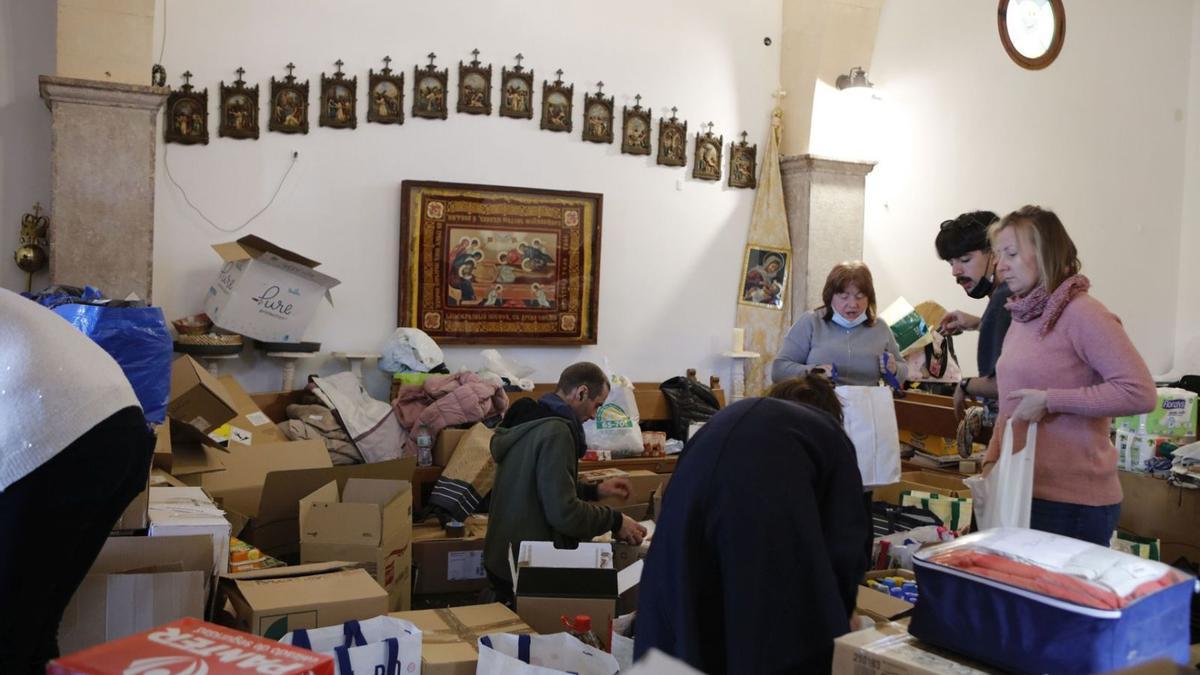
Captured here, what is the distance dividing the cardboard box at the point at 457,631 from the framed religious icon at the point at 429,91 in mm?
3957

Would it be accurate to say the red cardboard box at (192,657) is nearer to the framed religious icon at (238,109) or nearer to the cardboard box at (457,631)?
→ the cardboard box at (457,631)

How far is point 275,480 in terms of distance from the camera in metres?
4.09

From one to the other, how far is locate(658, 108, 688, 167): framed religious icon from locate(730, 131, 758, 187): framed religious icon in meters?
0.39

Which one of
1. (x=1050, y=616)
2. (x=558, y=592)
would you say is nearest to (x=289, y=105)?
(x=558, y=592)

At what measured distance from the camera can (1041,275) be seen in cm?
264

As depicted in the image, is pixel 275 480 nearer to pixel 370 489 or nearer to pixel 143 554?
pixel 370 489

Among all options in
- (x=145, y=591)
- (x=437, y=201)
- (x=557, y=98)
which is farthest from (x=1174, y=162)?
(x=145, y=591)

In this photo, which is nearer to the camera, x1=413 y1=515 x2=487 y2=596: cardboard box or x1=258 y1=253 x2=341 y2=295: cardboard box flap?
x1=413 y1=515 x2=487 y2=596: cardboard box

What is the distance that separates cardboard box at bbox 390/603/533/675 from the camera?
259 cm

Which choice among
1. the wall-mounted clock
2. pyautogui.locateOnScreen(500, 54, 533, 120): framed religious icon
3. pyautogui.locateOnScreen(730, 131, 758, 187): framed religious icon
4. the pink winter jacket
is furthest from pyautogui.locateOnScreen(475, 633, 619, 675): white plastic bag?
the wall-mounted clock

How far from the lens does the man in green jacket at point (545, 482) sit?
340 cm

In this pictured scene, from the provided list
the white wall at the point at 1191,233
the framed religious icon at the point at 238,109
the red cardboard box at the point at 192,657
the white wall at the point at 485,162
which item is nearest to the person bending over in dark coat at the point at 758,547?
the red cardboard box at the point at 192,657

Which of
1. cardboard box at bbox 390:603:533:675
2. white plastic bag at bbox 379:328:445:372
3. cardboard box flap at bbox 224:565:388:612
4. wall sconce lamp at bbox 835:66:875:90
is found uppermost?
wall sconce lamp at bbox 835:66:875:90

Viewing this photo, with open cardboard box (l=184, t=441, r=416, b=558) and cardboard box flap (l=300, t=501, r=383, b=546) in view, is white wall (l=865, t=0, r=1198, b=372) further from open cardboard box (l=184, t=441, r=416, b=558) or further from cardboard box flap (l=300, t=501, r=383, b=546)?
cardboard box flap (l=300, t=501, r=383, b=546)
